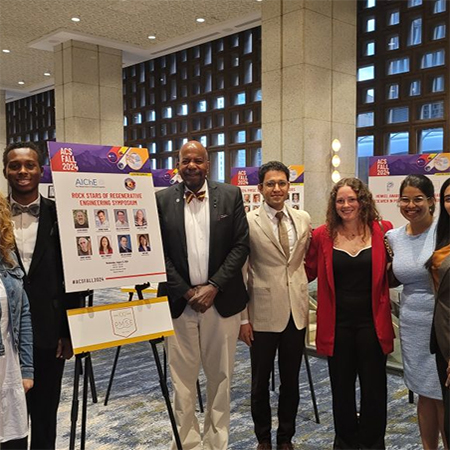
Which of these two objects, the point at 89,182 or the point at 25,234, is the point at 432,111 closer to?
the point at 89,182

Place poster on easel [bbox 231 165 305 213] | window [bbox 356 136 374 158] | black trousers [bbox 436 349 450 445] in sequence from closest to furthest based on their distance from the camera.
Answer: black trousers [bbox 436 349 450 445]
poster on easel [bbox 231 165 305 213]
window [bbox 356 136 374 158]

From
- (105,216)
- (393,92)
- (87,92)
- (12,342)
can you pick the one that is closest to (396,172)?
(105,216)

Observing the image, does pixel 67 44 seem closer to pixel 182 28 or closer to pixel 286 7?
pixel 182 28

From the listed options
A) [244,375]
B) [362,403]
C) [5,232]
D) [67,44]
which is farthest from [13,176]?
[67,44]

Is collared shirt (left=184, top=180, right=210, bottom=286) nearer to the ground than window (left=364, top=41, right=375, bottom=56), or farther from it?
nearer to the ground

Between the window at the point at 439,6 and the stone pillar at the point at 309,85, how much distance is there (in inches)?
51.5

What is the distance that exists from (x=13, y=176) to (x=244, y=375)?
8.99 ft

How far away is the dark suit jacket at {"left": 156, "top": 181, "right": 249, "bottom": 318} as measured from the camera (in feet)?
8.68

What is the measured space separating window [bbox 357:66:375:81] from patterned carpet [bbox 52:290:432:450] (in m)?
6.42

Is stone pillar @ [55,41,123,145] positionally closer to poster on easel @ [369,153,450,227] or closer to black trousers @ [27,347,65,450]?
poster on easel @ [369,153,450,227]

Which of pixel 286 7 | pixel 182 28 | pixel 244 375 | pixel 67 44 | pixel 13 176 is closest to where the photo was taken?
pixel 13 176

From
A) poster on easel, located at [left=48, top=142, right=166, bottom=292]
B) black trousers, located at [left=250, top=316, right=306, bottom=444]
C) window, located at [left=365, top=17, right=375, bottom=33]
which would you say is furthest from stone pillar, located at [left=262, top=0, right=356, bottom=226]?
poster on easel, located at [left=48, top=142, right=166, bottom=292]

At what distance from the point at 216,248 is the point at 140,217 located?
0.43 m

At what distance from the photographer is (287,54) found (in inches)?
319
